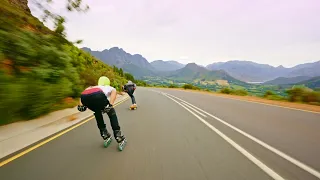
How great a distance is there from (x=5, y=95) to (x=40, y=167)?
11.3ft

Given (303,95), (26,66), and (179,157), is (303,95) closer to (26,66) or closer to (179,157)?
(179,157)

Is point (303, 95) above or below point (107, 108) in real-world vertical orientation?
below

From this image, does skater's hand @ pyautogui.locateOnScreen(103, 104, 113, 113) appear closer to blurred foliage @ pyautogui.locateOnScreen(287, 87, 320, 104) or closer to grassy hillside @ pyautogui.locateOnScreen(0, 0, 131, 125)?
grassy hillside @ pyautogui.locateOnScreen(0, 0, 131, 125)

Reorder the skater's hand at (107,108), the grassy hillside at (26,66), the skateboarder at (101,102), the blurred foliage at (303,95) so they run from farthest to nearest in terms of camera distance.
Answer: the blurred foliage at (303,95)
the grassy hillside at (26,66)
the skater's hand at (107,108)
the skateboarder at (101,102)

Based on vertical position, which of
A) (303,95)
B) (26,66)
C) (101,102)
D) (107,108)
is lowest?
(303,95)

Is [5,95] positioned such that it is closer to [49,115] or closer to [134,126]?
[49,115]

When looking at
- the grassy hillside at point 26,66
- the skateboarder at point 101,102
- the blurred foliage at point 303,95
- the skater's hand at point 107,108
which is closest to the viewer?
the skateboarder at point 101,102

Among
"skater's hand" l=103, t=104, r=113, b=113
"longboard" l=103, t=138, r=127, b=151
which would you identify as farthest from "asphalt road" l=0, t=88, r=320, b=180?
"skater's hand" l=103, t=104, r=113, b=113

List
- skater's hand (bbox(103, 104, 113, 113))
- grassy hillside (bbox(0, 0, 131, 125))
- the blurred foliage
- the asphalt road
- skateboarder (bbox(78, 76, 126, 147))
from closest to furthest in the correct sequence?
the asphalt road < skateboarder (bbox(78, 76, 126, 147)) < skater's hand (bbox(103, 104, 113, 113)) < grassy hillside (bbox(0, 0, 131, 125)) < the blurred foliage

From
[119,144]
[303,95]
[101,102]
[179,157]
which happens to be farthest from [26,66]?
[303,95]

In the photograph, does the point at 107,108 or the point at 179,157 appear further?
the point at 107,108

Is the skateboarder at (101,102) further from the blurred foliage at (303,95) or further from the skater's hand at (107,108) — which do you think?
the blurred foliage at (303,95)

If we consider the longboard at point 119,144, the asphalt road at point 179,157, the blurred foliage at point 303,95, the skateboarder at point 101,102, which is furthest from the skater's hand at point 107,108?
the blurred foliage at point 303,95

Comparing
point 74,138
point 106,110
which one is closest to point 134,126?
point 74,138
